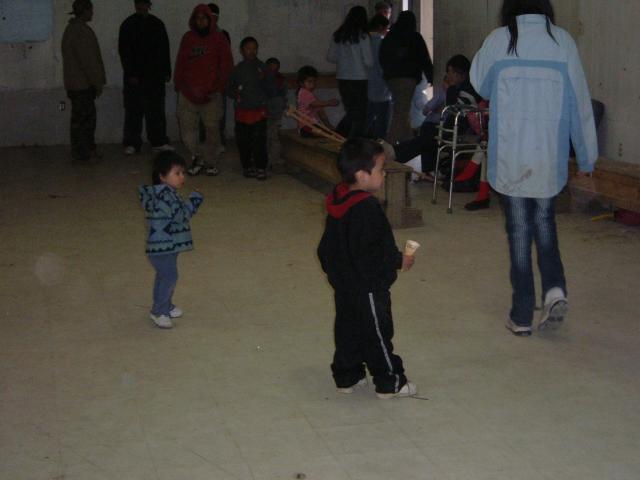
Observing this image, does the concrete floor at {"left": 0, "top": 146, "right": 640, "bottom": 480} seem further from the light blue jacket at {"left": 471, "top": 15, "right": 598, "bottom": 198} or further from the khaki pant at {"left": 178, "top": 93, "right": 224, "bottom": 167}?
the khaki pant at {"left": 178, "top": 93, "right": 224, "bottom": 167}

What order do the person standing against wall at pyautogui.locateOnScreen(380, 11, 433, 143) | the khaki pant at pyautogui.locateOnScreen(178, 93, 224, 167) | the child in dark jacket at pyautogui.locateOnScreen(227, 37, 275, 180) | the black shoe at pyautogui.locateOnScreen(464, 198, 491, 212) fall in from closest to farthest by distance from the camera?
the black shoe at pyautogui.locateOnScreen(464, 198, 491, 212) → the child in dark jacket at pyautogui.locateOnScreen(227, 37, 275, 180) → the khaki pant at pyautogui.locateOnScreen(178, 93, 224, 167) → the person standing against wall at pyautogui.locateOnScreen(380, 11, 433, 143)

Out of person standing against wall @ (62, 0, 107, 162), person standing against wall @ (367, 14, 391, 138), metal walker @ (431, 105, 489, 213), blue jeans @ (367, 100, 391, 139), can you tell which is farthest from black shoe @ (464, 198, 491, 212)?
person standing against wall @ (62, 0, 107, 162)

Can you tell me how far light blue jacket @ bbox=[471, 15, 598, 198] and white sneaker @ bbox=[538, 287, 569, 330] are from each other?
50 centimetres

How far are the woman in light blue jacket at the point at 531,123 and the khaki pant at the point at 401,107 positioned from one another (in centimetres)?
552

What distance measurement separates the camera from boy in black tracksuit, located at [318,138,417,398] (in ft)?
13.9

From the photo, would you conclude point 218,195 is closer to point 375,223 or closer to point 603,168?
point 603,168

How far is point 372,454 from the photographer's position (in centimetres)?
390

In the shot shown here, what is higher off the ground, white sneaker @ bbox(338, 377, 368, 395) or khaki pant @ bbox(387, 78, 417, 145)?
khaki pant @ bbox(387, 78, 417, 145)

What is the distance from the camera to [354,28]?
10.9 m

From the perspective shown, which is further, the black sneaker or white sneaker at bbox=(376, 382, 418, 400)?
the black sneaker

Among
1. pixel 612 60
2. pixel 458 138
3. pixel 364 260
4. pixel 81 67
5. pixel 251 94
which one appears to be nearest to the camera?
pixel 364 260

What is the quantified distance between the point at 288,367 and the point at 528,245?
1.36 meters

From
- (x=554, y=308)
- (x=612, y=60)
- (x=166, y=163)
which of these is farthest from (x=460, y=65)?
(x=166, y=163)

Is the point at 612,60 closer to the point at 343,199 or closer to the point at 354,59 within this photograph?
the point at 354,59
